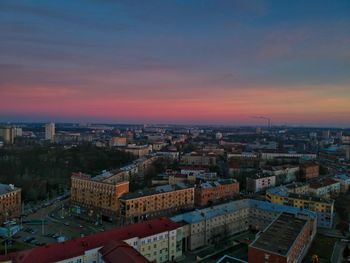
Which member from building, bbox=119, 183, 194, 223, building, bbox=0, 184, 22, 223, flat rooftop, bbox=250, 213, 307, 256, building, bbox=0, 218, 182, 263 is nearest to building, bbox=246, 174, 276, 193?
building, bbox=119, 183, 194, 223

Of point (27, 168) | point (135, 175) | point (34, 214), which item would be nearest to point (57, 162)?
point (27, 168)

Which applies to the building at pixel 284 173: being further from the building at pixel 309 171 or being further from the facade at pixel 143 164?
the facade at pixel 143 164

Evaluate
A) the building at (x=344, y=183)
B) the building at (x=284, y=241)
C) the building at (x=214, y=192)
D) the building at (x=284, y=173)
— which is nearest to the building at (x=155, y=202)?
the building at (x=214, y=192)

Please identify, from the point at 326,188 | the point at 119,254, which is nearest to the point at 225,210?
the point at 119,254

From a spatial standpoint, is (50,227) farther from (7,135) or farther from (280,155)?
(7,135)

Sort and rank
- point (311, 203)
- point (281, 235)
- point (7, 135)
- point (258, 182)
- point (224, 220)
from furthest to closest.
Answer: point (7, 135), point (258, 182), point (311, 203), point (224, 220), point (281, 235)

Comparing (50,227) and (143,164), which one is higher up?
(143,164)
